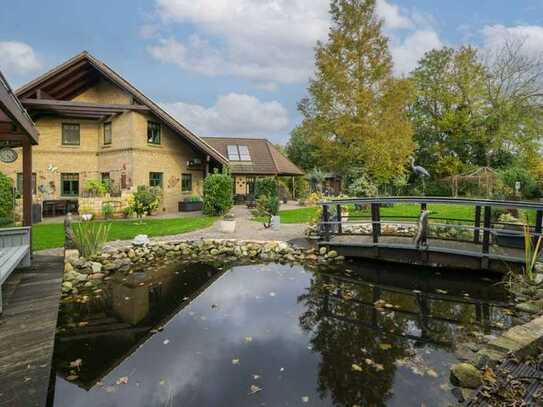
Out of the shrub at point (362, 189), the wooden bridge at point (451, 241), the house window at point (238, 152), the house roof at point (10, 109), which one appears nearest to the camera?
the house roof at point (10, 109)

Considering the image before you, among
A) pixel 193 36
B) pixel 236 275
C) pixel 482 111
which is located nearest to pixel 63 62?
pixel 193 36

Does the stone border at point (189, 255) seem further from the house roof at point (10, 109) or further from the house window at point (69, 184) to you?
the house window at point (69, 184)

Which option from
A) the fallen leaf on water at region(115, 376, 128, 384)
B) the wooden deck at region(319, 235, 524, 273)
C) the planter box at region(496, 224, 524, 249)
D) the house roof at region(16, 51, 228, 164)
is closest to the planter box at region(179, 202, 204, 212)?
the house roof at region(16, 51, 228, 164)

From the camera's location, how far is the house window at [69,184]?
1773 cm

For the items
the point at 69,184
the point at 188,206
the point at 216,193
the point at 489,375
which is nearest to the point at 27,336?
the point at 489,375

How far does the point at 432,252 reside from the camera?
731 centimetres

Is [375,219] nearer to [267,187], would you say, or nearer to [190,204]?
[267,187]

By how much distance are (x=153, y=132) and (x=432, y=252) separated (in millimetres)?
14604

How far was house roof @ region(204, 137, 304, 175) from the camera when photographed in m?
22.2

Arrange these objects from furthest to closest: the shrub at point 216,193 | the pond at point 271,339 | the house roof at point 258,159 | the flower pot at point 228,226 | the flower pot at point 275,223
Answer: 1. the house roof at point 258,159
2. the shrub at point 216,193
3. the flower pot at point 275,223
4. the flower pot at point 228,226
5. the pond at point 271,339

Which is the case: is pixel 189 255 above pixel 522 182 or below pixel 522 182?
below

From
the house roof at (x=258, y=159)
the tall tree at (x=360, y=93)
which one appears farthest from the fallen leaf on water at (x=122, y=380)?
the tall tree at (x=360, y=93)

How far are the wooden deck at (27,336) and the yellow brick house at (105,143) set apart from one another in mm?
11466

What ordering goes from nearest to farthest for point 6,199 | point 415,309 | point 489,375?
point 489,375, point 415,309, point 6,199
